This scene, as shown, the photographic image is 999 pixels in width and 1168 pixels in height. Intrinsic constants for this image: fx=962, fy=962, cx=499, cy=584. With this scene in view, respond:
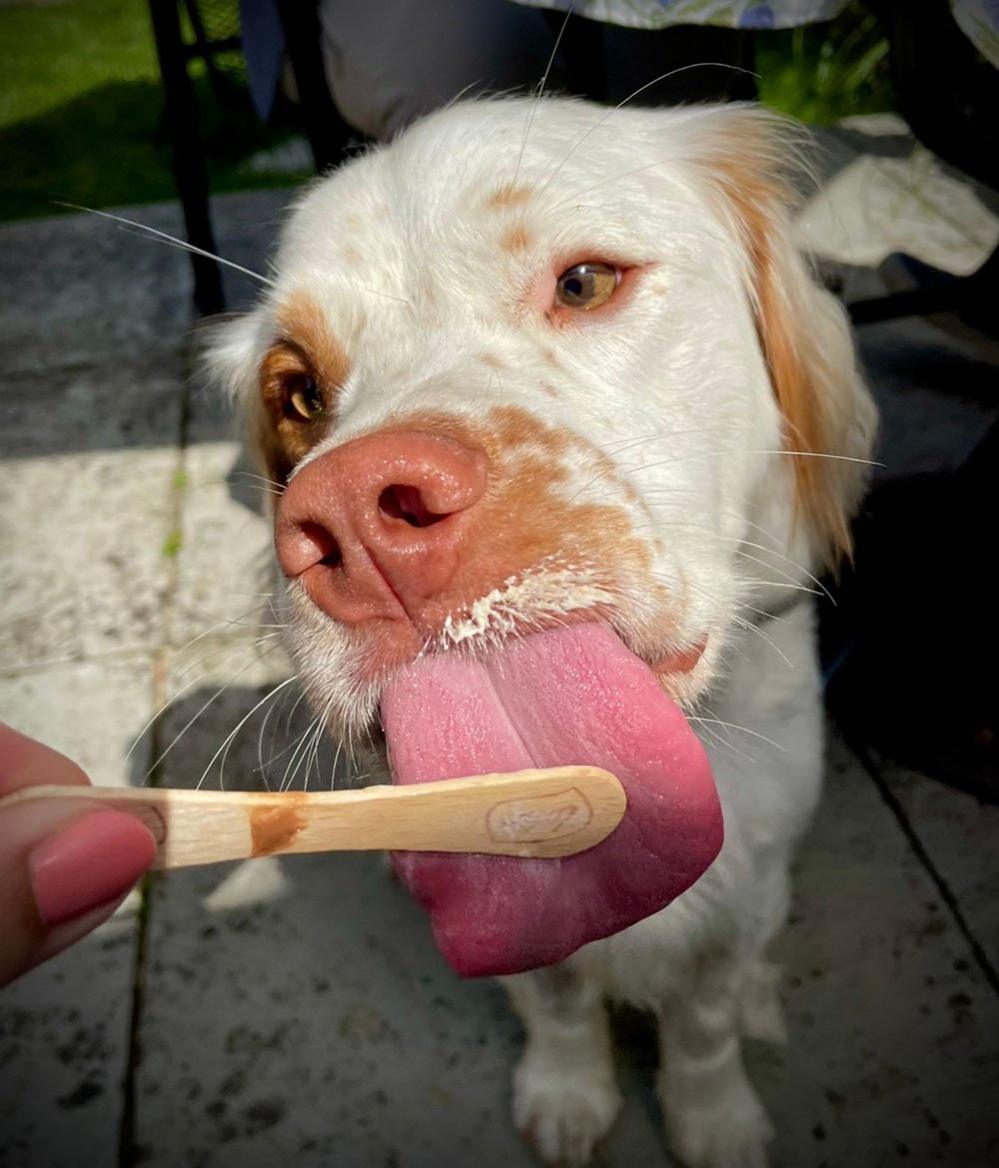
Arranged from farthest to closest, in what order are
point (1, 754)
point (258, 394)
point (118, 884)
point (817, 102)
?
point (817, 102)
point (258, 394)
point (1, 754)
point (118, 884)

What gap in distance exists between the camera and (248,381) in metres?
1.76

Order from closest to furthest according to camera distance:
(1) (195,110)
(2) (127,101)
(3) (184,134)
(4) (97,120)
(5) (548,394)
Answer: (5) (548,394)
(3) (184,134)
(1) (195,110)
(4) (97,120)
(2) (127,101)

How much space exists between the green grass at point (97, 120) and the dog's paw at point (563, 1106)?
4.53 meters

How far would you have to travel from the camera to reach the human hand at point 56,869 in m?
0.76

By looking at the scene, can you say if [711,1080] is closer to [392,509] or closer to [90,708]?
[392,509]

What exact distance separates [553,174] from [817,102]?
413 centimetres

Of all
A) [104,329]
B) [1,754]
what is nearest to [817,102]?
[104,329]

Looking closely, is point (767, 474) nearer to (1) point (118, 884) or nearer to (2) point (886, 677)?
(2) point (886, 677)

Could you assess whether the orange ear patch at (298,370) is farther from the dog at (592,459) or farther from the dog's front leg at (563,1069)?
the dog's front leg at (563,1069)

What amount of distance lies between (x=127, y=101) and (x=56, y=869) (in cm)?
688

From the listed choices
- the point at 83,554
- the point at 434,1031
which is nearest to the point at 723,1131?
the point at 434,1031

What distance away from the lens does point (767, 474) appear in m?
1.46

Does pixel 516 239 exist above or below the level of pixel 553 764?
above

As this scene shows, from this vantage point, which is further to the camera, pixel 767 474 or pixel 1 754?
pixel 767 474
